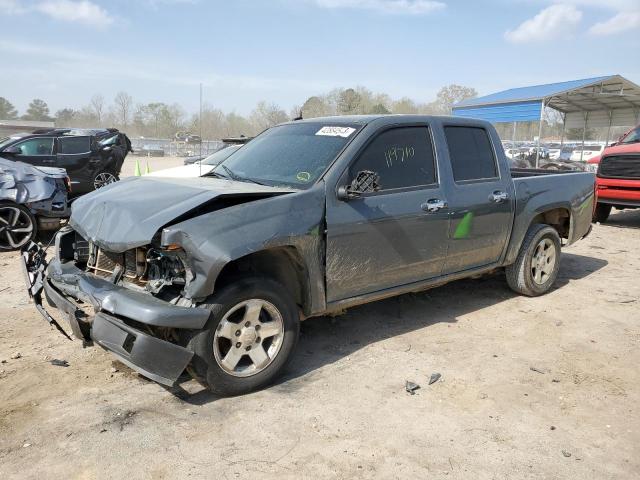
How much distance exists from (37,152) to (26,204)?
5.95 m

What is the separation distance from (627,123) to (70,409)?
22.7 metres

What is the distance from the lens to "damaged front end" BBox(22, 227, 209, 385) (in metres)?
3.10

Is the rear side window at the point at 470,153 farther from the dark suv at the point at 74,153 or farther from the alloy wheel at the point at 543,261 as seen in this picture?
the dark suv at the point at 74,153

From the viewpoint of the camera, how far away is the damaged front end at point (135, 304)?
3100mm

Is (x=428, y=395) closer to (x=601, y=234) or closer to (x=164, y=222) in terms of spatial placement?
(x=164, y=222)

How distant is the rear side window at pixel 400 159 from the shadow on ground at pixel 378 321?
135 centimetres

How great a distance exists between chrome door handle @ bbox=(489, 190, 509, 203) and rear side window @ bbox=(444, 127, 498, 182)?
178 mm

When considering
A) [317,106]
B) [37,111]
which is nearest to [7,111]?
[37,111]

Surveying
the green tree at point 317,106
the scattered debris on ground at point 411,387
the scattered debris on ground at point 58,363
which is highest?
the green tree at point 317,106

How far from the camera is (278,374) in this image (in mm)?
3689

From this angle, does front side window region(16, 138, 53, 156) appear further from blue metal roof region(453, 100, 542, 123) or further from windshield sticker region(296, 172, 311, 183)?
blue metal roof region(453, 100, 542, 123)

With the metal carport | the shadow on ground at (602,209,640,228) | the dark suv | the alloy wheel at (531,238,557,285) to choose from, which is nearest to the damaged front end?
the alloy wheel at (531,238,557,285)

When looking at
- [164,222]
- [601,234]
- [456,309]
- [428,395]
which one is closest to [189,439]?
[164,222]

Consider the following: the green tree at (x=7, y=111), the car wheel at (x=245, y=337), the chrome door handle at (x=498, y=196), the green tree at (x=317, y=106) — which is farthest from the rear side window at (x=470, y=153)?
the green tree at (x=7, y=111)
